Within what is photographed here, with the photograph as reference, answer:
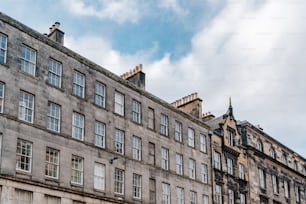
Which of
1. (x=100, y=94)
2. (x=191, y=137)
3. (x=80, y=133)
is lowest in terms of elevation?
(x=80, y=133)

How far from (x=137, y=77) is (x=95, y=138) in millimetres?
7839

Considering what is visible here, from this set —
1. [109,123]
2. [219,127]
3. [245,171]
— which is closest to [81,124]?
[109,123]

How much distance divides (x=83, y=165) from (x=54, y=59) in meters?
6.88

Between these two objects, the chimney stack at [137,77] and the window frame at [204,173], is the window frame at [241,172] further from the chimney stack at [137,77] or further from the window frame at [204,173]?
the chimney stack at [137,77]

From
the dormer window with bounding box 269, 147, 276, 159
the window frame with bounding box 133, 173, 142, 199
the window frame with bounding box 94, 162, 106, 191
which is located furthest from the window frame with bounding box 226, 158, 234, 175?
the window frame with bounding box 94, 162, 106, 191

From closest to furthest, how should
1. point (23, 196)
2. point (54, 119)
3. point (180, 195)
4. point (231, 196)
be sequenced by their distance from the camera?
1. point (23, 196)
2. point (54, 119)
3. point (180, 195)
4. point (231, 196)

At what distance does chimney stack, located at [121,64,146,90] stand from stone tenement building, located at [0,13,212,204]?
8 centimetres

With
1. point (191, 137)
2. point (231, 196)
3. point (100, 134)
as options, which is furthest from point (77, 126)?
point (231, 196)

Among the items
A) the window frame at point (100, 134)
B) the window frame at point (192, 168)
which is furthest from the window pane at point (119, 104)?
the window frame at point (192, 168)

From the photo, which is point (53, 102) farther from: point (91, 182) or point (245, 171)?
point (245, 171)

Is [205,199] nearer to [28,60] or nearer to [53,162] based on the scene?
[53,162]

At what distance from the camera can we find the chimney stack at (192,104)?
45.8 m

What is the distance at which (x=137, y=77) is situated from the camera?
1559 inches

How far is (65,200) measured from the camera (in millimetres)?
30078
